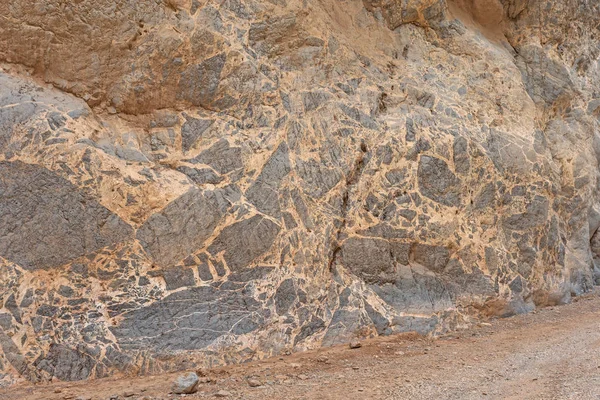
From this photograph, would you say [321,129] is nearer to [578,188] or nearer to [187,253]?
[187,253]

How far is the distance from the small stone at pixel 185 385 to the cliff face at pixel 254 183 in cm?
53

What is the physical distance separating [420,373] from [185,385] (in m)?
2.00

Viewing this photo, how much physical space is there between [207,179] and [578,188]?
18.8 feet

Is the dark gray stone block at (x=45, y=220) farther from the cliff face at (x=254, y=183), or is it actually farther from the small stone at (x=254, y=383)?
the small stone at (x=254, y=383)

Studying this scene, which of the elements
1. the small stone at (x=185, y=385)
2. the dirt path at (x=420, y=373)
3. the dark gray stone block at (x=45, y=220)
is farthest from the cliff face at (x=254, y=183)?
the small stone at (x=185, y=385)

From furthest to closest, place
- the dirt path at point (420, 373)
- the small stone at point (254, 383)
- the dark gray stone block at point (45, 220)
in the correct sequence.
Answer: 1. the dark gray stone block at point (45, 220)
2. the small stone at point (254, 383)
3. the dirt path at point (420, 373)

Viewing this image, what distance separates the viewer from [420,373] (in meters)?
4.59

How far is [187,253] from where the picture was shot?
16.6ft

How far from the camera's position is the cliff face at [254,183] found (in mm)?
4699

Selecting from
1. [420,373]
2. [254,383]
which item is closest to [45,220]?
[254,383]

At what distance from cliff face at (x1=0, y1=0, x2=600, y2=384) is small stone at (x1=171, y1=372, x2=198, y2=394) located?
1.76 feet

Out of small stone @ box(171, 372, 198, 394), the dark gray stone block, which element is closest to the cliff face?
the dark gray stone block

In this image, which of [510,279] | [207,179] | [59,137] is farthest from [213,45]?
[510,279]

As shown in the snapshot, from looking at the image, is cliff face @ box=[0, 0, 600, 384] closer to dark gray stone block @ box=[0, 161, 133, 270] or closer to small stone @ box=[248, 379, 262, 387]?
dark gray stone block @ box=[0, 161, 133, 270]
